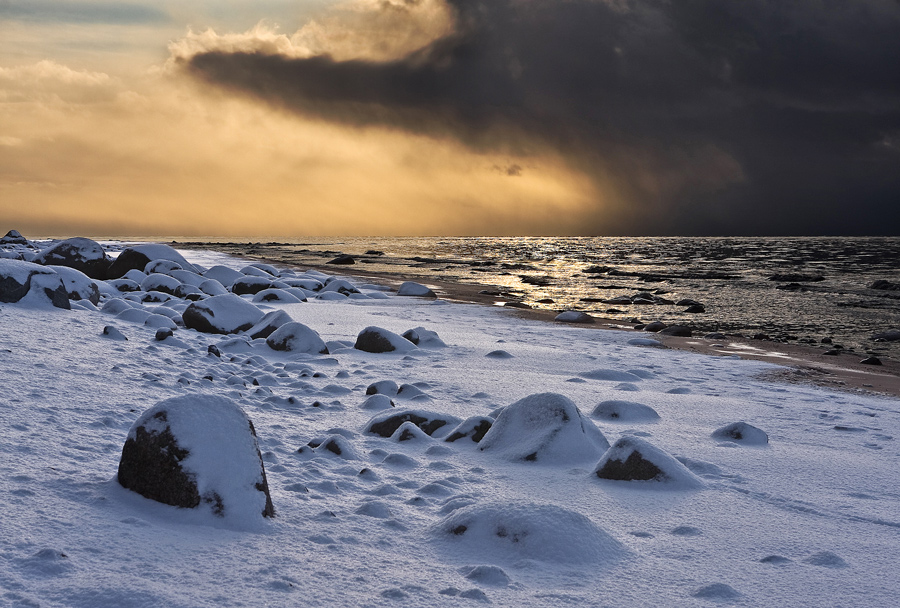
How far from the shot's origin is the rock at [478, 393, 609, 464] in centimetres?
367

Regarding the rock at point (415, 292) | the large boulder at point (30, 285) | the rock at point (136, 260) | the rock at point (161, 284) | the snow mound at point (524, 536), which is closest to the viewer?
the snow mound at point (524, 536)

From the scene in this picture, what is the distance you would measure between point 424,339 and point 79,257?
10.0 metres

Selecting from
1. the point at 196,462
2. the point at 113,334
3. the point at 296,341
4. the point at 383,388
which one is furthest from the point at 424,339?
the point at 196,462

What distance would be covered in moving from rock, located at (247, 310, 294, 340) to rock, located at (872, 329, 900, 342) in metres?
11.1

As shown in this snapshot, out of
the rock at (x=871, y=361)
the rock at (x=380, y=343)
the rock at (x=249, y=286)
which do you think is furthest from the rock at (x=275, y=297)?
the rock at (x=871, y=361)

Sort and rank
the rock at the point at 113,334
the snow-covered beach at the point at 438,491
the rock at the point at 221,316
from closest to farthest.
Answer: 1. the snow-covered beach at the point at 438,491
2. the rock at the point at 113,334
3. the rock at the point at 221,316

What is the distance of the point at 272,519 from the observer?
257 cm

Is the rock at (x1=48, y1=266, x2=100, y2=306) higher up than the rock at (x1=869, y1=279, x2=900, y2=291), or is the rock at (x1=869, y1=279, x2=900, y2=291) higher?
the rock at (x1=869, y1=279, x2=900, y2=291)

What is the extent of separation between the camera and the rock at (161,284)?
11.0 meters

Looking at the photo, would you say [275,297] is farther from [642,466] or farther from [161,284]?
[642,466]

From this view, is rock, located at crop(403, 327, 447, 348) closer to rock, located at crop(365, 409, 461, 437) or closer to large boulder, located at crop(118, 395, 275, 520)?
rock, located at crop(365, 409, 461, 437)

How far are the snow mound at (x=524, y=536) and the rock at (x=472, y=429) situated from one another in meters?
1.28

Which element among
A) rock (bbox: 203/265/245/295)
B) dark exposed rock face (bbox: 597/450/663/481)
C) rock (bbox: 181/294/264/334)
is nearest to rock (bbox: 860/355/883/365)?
dark exposed rock face (bbox: 597/450/663/481)

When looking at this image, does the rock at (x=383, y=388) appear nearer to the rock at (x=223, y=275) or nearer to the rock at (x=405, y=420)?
the rock at (x=405, y=420)
